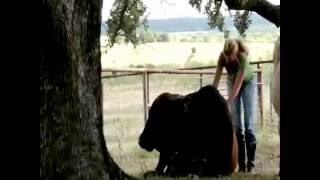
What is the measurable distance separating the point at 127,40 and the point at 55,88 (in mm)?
1254

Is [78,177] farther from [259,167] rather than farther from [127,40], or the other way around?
[259,167]

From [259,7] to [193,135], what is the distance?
1.69 metres

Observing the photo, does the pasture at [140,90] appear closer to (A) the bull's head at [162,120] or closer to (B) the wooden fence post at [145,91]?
(B) the wooden fence post at [145,91]

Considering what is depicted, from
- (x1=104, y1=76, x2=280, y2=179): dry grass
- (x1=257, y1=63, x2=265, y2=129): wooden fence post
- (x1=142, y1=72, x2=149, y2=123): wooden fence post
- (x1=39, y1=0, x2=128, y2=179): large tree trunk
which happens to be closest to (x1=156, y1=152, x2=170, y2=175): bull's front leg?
(x1=104, y1=76, x2=280, y2=179): dry grass

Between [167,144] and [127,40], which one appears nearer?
[127,40]

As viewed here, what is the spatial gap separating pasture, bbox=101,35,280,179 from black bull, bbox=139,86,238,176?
66 cm

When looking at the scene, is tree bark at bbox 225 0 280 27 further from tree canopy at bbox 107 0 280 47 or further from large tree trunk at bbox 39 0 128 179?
large tree trunk at bbox 39 0 128 179

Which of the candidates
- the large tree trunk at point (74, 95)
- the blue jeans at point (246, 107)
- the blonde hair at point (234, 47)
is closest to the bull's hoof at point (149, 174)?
the blue jeans at point (246, 107)

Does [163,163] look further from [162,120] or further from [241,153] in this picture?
[241,153]

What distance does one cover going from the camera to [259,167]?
504cm

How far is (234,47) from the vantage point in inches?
180

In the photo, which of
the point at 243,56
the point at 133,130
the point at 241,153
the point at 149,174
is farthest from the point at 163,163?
the point at 133,130

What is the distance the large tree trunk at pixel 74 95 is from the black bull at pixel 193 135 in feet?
5.04

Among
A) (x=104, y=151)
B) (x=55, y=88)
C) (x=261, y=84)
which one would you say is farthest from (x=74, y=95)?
(x=261, y=84)
